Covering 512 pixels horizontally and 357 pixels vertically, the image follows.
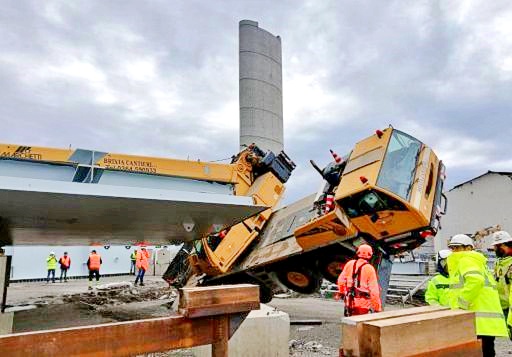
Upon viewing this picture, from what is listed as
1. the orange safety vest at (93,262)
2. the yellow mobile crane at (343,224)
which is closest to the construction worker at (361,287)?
the yellow mobile crane at (343,224)

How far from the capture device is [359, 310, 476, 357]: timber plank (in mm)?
1706

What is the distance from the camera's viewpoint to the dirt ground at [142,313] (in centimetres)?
601

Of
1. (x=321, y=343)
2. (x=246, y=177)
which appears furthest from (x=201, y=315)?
(x=246, y=177)

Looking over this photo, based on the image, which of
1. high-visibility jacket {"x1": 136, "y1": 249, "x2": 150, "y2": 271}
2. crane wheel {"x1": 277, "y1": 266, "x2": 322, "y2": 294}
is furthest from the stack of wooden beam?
high-visibility jacket {"x1": 136, "y1": 249, "x2": 150, "y2": 271}

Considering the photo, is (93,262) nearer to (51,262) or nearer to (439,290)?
(51,262)

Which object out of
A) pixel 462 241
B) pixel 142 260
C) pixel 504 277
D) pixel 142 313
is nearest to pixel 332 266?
pixel 504 277

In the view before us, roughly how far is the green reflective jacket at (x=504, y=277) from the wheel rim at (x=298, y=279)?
132 inches

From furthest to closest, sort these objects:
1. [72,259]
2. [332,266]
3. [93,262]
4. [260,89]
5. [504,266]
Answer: [72,259] < [260,89] < [93,262] < [332,266] < [504,266]

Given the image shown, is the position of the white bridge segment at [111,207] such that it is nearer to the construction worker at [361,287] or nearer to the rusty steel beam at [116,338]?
the construction worker at [361,287]

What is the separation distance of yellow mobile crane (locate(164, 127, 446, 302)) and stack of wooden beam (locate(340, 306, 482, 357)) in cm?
338

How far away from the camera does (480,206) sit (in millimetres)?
21266

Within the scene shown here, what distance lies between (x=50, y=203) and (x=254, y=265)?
12.9 feet

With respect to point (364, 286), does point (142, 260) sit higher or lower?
higher

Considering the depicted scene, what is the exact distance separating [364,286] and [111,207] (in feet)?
9.52
